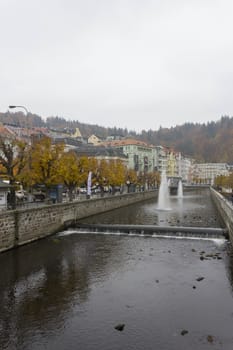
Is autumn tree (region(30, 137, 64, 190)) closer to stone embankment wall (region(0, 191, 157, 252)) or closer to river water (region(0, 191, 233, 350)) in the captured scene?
stone embankment wall (region(0, 191, 157, 252))

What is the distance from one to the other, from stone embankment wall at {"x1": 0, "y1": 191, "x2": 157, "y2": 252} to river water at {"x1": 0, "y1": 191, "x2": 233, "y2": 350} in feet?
4.20

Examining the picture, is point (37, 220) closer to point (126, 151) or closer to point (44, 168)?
point (44, 168)

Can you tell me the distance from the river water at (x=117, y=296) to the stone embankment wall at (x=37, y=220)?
1279 mm

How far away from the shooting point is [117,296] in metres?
18.1

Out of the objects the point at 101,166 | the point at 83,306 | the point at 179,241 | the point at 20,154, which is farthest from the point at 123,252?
the point at 101,166

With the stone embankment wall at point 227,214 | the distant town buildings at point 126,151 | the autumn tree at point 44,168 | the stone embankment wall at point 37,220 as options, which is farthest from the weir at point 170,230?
the distant town buildings at point 126,151

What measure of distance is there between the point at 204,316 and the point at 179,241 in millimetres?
15811

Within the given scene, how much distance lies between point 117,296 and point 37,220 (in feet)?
56.2

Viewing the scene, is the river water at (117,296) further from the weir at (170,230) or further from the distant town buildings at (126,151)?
the distant town buildings at (126,151)

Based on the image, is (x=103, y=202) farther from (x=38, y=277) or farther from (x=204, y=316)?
(x=204, y=316)

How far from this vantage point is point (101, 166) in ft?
216

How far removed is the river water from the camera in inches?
541

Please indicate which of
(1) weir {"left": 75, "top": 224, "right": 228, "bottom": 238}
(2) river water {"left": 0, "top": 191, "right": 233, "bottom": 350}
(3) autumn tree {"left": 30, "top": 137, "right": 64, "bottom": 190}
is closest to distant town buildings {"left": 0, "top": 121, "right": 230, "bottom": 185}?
(3) autumn tree {"left": 30, "top": 137, "right": 64, "bottom": 190}

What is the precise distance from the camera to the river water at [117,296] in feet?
45.1
